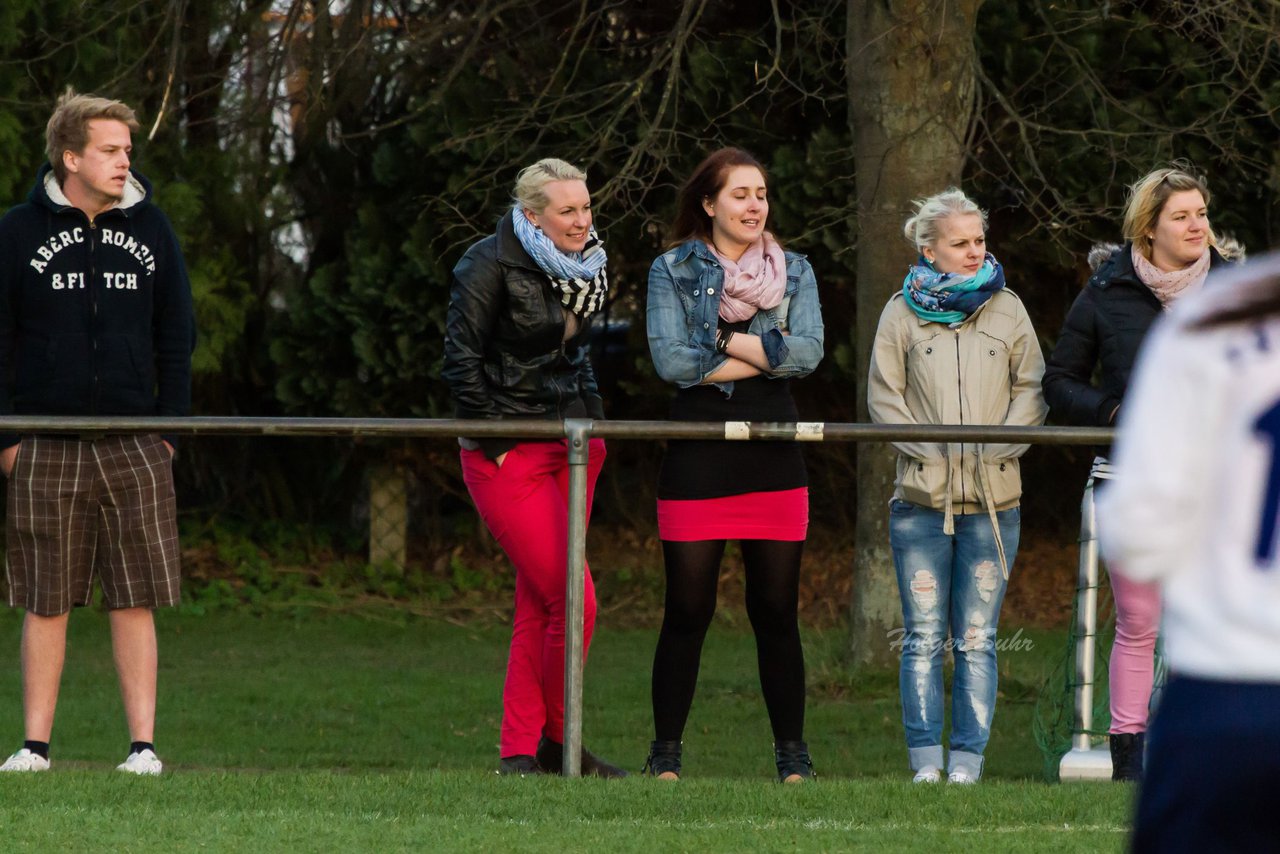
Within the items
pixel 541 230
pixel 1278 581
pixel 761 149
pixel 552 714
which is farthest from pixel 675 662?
pixel 761 149

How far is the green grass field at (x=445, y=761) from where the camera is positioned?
4.36 m

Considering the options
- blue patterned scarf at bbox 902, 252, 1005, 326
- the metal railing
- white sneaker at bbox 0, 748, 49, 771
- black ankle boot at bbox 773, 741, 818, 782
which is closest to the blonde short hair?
blue patterned scarf at bbox 902, 252, 1005, 326

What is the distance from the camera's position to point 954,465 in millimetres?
5535

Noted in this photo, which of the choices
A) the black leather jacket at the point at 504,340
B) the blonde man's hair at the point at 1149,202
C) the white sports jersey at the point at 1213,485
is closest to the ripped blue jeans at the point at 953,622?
the blonde man's hair at the point at 1149,202

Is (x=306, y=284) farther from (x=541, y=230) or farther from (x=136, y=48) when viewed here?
(x=541, y=230)

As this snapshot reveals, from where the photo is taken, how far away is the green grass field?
4355 millimetres

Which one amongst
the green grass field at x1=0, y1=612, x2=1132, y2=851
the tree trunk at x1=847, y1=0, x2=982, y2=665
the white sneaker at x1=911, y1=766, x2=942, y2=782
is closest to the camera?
the green grass field at x1=0, y1=612, x2=1132, y2=851

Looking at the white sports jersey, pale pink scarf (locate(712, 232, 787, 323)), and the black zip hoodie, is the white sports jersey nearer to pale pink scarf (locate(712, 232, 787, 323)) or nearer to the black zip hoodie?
pale pink scarf (locate(712, 232, 787, 323))

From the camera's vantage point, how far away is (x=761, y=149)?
9.96m

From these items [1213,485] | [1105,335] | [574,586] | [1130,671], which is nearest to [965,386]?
[1105,335]

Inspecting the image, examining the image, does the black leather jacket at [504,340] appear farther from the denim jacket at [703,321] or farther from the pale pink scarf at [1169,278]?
the pale pink scarf at [1169,278]

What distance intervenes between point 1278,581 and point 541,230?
392cm

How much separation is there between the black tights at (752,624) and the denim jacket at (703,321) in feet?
1.67

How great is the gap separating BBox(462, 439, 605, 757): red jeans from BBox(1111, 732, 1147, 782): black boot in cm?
167
